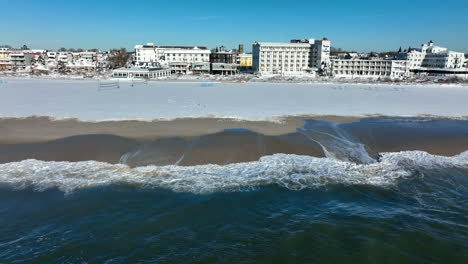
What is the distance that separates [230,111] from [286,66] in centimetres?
7703

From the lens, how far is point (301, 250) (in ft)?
20.1

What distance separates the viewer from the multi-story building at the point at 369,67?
8606 cm

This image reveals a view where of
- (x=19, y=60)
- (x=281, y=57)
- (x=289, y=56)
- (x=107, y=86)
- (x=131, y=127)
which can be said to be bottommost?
(x=131, y=127)

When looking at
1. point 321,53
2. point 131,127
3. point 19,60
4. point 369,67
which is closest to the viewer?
point 131,127

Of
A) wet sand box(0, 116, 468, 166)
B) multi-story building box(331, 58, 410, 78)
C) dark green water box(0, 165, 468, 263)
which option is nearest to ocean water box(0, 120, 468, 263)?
dark green water box(0, 165, 468, 263)

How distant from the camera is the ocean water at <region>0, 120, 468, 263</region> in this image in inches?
238

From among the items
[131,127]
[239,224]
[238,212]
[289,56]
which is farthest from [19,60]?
[239,224]

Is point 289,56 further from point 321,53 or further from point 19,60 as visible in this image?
A: point 19,60

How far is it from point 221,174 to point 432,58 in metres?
113

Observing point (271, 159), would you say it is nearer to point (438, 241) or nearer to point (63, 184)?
point (438, 241)

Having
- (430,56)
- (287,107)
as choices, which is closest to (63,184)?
(287,107)

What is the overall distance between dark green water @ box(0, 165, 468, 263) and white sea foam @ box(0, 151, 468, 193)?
0.28m

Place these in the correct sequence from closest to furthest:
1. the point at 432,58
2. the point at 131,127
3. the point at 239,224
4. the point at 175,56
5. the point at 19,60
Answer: the point at 239,224
the point at 131,127
the point at 175,56
the point at 432,58
the point at 19,60

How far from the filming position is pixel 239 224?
7.07m
